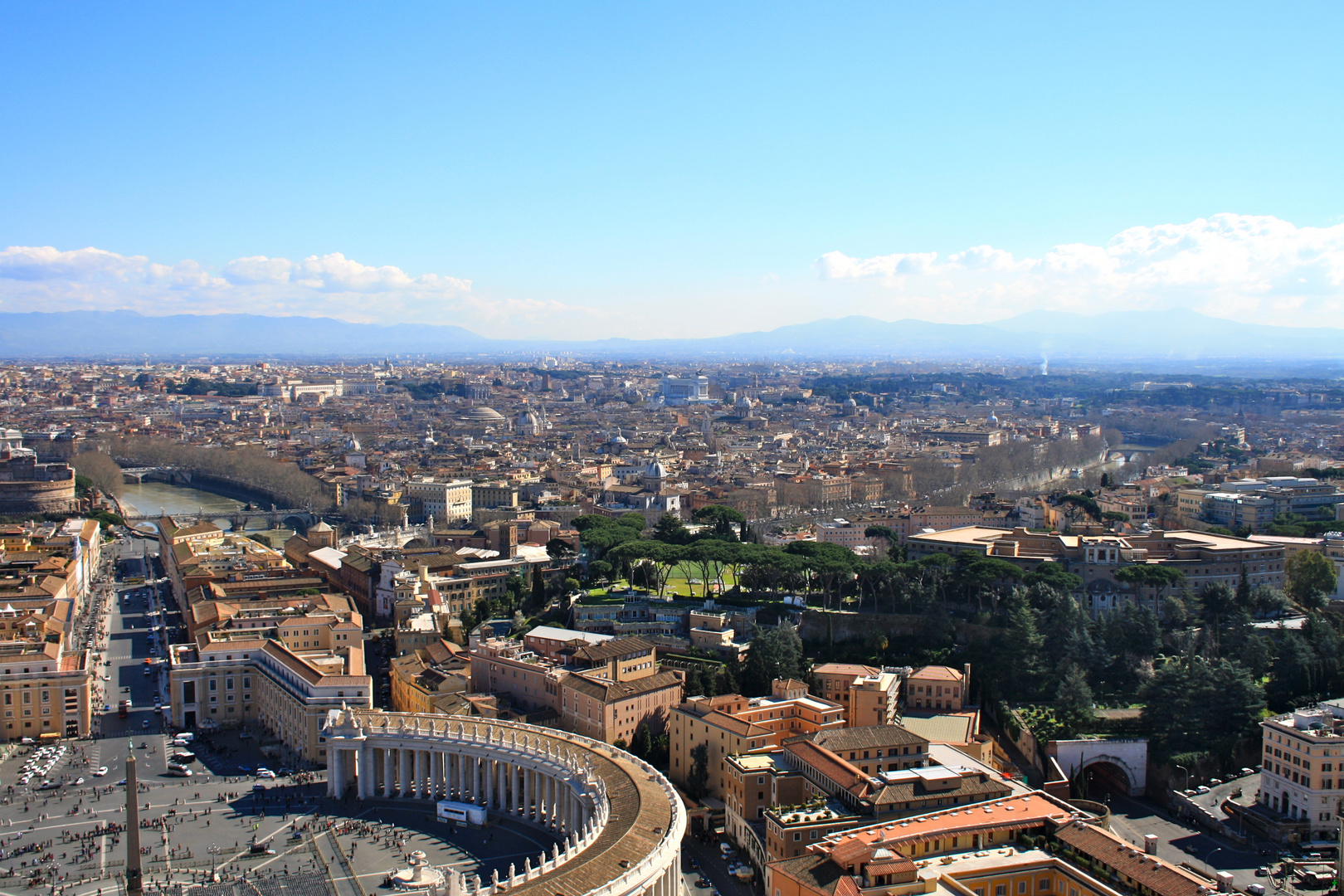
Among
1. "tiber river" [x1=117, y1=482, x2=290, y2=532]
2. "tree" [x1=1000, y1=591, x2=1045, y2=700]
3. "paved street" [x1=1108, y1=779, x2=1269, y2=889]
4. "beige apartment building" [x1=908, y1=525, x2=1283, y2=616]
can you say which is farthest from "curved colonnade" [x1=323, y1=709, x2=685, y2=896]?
"tiber river" [x1=117, y1=482, x2=290, y2=532]

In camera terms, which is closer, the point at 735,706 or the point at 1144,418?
the point at 735,706

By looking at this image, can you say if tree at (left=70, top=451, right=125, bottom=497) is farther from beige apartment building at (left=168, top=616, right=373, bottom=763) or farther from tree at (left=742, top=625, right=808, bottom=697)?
tree at (left=742, top=625, right=808, bottom=697)

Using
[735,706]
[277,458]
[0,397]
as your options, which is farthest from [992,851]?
[0,397]

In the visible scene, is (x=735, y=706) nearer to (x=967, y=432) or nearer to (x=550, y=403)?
(x=967, y=432)

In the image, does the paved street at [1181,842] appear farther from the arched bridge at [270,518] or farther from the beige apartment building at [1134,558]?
the arched bridge at [270,518]

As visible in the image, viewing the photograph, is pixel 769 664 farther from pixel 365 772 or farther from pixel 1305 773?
pixel 1305 773

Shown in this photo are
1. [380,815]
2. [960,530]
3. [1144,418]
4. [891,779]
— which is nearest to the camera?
[891,779]

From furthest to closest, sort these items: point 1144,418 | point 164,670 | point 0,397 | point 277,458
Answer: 1. point 0,397
2. point 1144,418
3. point 277,458
4. point 164,670

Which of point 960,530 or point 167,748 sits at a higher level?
point 960,530
